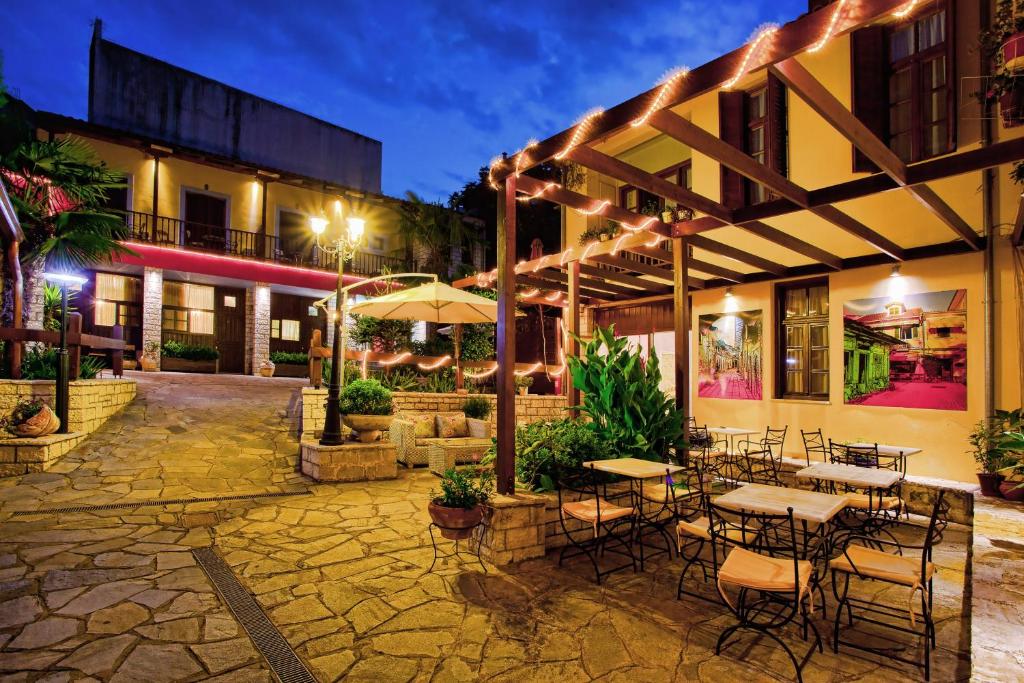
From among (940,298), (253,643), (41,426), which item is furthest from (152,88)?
(940,298)

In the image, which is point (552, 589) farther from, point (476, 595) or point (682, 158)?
point (682, 158)

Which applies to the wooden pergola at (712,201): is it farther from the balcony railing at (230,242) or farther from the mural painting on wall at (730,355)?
the balcony railing at (230,242)

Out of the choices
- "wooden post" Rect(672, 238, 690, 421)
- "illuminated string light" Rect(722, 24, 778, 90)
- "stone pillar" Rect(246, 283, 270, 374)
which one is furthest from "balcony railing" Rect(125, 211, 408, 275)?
"illuminated string light" Rect(722, 24, 778, 90)

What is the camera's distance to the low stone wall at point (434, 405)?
9.40 meters

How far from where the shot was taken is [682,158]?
37.7 feet

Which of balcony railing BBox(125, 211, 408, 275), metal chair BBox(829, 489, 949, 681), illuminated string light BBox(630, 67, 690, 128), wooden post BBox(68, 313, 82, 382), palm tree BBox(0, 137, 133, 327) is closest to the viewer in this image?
metal chair BBox(829, 489, 949, 681)

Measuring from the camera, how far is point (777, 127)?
889cm

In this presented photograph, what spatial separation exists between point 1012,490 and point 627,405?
4.39 m

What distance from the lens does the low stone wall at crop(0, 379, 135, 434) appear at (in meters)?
7.76

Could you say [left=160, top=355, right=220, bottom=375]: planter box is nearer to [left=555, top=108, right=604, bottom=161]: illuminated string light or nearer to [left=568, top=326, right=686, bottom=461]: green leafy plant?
[left=568, top=326, right=686, bottom=461]: green leafy plant

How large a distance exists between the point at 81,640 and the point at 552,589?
2932 mm

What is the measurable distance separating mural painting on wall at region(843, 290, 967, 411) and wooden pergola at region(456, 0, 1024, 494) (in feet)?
2.32

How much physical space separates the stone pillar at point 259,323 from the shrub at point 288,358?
0.35 meters

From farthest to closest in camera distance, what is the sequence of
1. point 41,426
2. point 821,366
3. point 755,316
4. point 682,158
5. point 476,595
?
point 682,158 < point 755,316 < point 821,366 < point 41,426 < point 476,595
